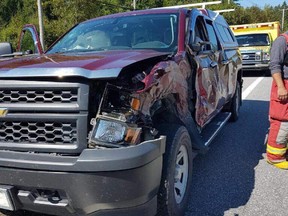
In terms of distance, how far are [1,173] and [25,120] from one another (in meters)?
0.41

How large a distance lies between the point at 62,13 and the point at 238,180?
2154 cm

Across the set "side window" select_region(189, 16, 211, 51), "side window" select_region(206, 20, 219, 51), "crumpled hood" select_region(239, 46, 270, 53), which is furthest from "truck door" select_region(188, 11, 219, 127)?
"crumpled hood" select_region(239, 46, 270, 53)

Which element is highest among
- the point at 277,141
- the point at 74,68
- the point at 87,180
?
the point at 74,68

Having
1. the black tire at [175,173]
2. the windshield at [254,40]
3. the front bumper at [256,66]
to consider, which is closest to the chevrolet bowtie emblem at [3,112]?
the black tire at [175,173]

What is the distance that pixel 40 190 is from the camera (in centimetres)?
265

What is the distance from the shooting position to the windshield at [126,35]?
4.09 metres

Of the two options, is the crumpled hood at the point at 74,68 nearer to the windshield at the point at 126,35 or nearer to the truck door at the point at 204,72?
the windshield at the point at 126,35

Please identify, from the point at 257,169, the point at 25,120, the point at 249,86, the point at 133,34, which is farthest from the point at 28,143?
the point at 249,86

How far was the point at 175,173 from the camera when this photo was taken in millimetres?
3256

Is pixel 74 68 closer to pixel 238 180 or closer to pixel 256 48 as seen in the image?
pixel 238 180

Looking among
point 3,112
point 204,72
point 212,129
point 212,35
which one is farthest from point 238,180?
point 3,112

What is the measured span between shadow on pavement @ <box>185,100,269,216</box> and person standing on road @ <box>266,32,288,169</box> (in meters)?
0.31

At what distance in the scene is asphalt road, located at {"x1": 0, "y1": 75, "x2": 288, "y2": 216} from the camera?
3.67m

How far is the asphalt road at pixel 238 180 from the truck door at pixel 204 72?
0.67 metres
